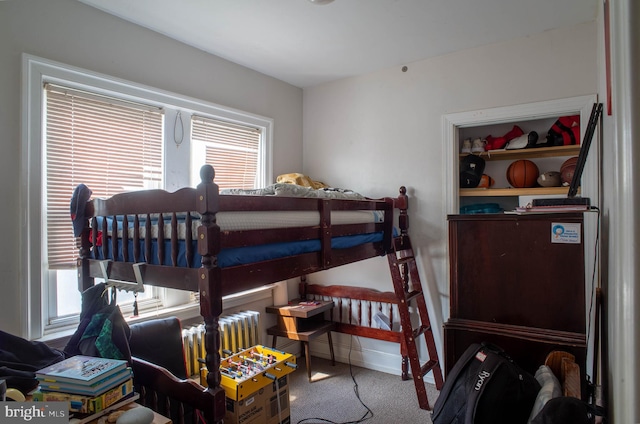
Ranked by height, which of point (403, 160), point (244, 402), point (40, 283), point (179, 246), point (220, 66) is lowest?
point (244, 402)

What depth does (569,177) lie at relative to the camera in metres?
2.70

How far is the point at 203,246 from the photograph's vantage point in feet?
4.51

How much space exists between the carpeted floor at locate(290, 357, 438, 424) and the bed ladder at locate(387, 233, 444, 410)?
15cm

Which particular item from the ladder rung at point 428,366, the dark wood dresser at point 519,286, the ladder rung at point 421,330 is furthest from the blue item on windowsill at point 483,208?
the dark wood dresser at point 519,286

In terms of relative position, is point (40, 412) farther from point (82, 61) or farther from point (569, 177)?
point (569, 177)

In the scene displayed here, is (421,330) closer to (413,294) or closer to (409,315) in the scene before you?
(409,315)

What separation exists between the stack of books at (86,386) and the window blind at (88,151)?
879 millimetres

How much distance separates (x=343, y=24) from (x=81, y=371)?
2.35 meters

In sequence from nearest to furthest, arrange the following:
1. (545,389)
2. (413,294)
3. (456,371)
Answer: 1. (545,389)
2. (456,371)
3. (413,294)

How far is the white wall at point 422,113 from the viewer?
2.55 metres

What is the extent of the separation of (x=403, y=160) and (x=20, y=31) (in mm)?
2639

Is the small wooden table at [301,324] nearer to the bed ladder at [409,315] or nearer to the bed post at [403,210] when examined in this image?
the bed ladder at [409,315]

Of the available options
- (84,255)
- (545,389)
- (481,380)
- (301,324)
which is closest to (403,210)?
(301,324)

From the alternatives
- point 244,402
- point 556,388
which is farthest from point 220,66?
point 556,388
